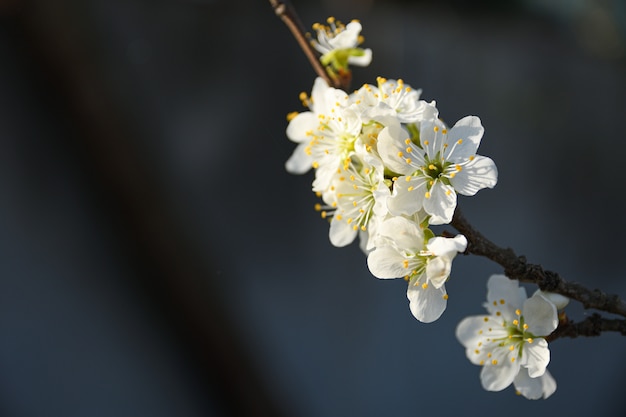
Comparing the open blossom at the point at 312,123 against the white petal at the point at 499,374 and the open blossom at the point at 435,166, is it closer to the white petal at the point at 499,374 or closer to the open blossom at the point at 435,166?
the open blossom at the point at 435,166

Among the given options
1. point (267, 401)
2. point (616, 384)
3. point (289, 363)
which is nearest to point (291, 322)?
point (289, 363)

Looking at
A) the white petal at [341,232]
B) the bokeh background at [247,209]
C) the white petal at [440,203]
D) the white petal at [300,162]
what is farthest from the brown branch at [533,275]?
the bokeh background at [247,209]

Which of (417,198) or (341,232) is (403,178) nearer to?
(417,198)

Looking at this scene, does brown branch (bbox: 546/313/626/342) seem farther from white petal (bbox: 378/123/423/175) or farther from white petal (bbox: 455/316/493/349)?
white petal (bbox: 378/123/423/175)

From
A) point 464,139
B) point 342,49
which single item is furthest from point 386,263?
point 342,49

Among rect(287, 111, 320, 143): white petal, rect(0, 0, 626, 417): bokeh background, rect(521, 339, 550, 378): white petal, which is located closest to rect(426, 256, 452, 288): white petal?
rect(521, 339, 550, 378): white petal
